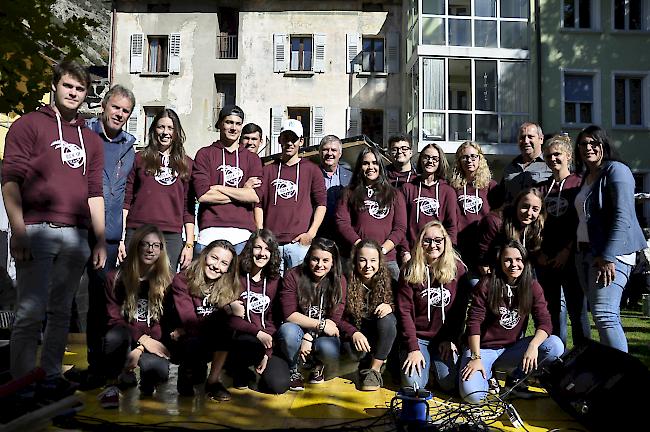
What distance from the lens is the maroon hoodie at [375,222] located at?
205 inches

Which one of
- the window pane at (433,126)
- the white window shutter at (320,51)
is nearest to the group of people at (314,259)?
the window pane at (433,126)

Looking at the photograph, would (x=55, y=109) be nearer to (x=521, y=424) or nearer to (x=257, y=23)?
(x=521, y=424)

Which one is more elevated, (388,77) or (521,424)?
(388,77)

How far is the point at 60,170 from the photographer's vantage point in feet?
12.1

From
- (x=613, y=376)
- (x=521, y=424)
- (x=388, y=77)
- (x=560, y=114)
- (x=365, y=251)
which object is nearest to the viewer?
(x=613, y=376)

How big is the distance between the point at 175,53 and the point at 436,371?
19554 mm

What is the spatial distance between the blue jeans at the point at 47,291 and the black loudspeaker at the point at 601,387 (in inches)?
124

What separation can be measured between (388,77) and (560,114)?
596 centimetres

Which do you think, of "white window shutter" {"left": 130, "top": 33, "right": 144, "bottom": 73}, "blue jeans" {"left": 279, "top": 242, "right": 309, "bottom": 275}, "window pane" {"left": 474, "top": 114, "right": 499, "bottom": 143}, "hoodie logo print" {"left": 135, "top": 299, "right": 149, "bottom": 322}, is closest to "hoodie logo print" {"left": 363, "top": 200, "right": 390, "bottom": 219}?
"blue jeans" {"left": 279, "top": 242, "right": 309, "bottom": 275}

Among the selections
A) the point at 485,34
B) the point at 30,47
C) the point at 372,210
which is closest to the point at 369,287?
the point at 372,210

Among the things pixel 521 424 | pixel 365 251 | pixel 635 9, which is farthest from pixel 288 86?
pixel 521 424

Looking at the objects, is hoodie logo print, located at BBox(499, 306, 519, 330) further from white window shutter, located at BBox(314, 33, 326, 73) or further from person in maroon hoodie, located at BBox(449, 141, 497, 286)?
white window shutter, located at BBox(314, 33, 326, 73)

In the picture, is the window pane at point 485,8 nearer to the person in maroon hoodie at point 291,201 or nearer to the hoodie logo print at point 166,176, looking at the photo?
the person in maroon hoodie at point 291,201

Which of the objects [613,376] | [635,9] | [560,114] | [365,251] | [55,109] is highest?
[635,9]
